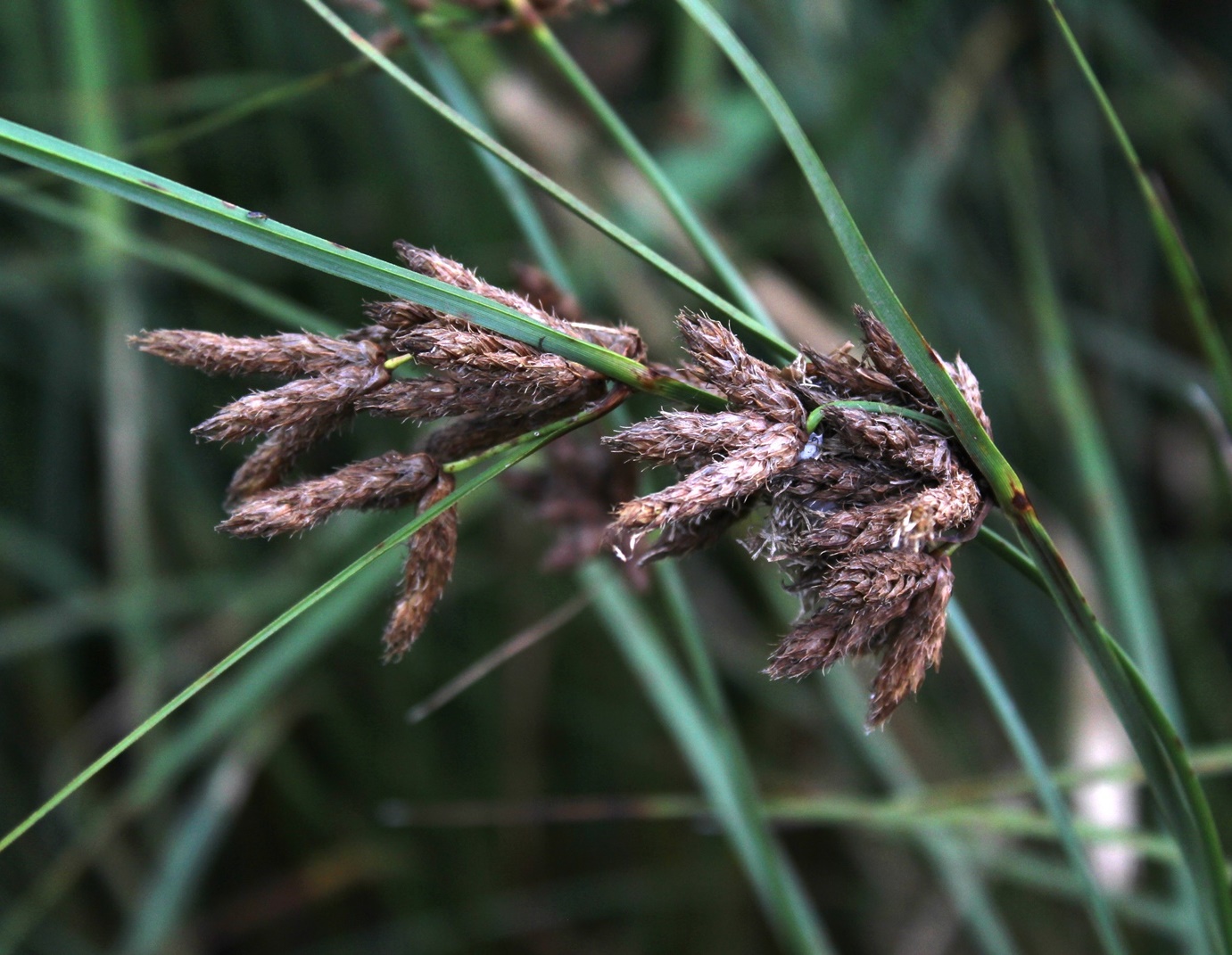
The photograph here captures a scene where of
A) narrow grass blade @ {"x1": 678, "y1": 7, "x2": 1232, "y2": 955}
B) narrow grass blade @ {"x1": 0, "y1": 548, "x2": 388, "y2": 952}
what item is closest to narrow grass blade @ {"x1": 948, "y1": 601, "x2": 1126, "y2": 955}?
narrow grass blade @ {"x1": 678, "y1": 7, "x2": 1232, "y2": 955}

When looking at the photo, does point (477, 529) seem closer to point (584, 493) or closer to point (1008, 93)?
point (584, 493)

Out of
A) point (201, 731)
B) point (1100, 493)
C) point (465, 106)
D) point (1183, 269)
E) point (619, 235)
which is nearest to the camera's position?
point (619, 235)

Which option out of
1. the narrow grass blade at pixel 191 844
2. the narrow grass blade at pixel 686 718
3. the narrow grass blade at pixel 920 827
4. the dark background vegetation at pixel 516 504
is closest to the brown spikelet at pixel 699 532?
the narrow grass blade at pixel 686 718

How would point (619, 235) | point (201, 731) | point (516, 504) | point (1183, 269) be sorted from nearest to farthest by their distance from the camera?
point (619, 235), point (1183, 269), point (201, 731), point (516, 504)

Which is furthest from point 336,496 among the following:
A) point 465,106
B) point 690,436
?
point 465,106

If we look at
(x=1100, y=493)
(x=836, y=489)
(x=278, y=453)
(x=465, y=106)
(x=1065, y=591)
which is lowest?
(x=1100, y=493)

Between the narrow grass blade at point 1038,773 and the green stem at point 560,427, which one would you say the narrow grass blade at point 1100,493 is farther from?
the green stem at point 560,427

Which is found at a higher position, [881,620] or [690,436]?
[690,436]

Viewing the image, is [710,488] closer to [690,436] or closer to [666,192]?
[690,436]

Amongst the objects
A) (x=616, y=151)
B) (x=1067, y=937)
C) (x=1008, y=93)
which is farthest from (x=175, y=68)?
(x=1067, y=937)
